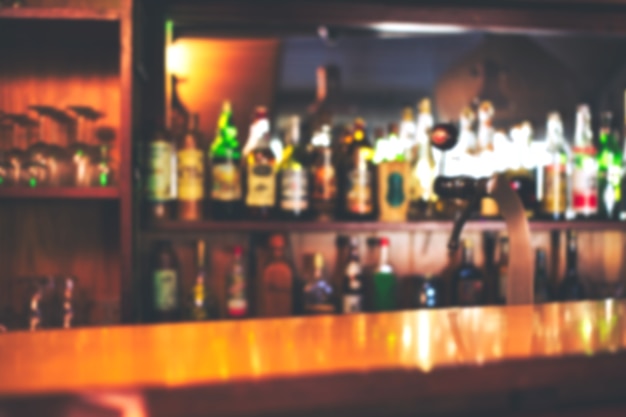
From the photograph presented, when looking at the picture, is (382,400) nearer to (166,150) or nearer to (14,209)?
(166,150)

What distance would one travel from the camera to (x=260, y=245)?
1.75m

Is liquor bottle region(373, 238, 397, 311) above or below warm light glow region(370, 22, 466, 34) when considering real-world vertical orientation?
below

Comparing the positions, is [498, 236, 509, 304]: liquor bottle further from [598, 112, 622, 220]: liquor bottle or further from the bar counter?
the bar counter

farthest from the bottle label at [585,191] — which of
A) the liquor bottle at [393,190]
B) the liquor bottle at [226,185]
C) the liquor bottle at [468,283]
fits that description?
the liquor bottle at [226,185]

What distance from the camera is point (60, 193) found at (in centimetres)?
141

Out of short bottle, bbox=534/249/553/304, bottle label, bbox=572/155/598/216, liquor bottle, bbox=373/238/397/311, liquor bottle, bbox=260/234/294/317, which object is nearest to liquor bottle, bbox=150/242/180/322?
liquor bottle, bbox=260/234/294/317

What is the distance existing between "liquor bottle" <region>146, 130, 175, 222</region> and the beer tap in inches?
30.8

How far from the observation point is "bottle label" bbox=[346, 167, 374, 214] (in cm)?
167

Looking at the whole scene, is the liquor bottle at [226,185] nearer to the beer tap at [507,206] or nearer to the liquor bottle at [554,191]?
the beer tap at [507,206]

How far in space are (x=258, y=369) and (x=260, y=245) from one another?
118cm

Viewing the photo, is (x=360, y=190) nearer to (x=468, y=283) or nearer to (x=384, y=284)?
(x=384, y=284)

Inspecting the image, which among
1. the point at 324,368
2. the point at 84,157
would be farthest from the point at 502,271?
the point at 324,368

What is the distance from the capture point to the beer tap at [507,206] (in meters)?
1.04

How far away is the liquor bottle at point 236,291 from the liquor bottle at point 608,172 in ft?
3.71
